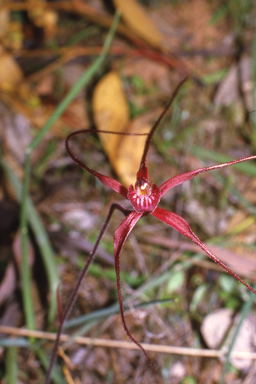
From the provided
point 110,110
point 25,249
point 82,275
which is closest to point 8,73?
point 110,110

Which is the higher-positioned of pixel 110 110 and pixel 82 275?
pixel 110 110

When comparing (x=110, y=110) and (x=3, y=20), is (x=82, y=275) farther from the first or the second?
(x=3, y=20)

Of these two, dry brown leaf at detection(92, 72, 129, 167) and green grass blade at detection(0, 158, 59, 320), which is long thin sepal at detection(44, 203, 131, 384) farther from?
dry brown leaf at detection(92, 72, 129, 167)

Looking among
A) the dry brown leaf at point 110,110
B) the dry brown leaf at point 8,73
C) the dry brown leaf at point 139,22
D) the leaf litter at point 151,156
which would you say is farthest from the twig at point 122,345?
the dry brown leaf at point 139,22

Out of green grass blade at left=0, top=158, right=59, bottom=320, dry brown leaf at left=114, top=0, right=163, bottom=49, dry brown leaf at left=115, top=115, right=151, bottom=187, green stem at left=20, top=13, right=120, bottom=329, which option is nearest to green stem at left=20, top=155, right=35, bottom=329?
green stem at left=20, top=13, right=120, bottom=329

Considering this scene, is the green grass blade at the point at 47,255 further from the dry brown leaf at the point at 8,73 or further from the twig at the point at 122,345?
the dry brown leaf at the point at 8,73

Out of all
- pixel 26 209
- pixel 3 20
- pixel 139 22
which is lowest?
pixel 26 209

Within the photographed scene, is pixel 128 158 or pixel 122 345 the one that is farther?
pixel 128 158
